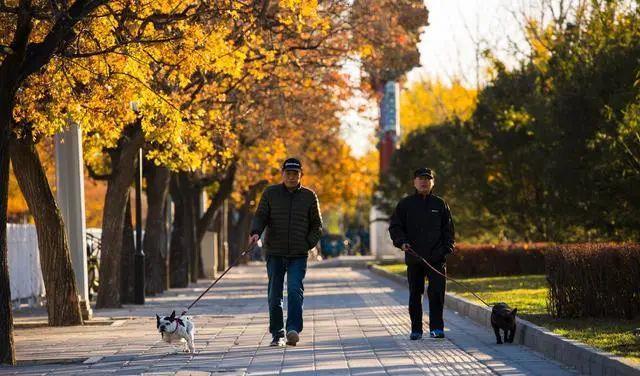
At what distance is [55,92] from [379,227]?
5241 cm

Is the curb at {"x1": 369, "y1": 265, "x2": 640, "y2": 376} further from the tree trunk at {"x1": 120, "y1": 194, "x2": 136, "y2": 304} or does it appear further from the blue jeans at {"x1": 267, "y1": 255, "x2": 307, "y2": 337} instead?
the tree trunk at {"x1": 120, "y1": 194, "x2": 136, "y2": 304}

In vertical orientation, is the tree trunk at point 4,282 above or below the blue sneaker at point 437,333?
above

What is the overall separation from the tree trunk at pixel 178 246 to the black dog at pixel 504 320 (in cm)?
2297

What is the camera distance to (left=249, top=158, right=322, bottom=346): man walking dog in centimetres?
1568

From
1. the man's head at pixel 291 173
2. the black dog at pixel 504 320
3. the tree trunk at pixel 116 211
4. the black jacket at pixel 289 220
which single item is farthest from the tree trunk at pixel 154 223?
the black dog at pixel 504 320

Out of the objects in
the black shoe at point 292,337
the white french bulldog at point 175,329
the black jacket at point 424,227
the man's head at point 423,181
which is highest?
the man's head at point 423,181

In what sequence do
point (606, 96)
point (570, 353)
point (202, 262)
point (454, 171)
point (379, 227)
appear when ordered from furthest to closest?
1. point (379, 227)
2. point (202, 262)
3. point (454, 171)
4. point (606, 96)
5. point (570, 353)

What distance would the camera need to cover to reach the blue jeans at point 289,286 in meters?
15.7

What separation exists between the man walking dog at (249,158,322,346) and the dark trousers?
161 centimetres

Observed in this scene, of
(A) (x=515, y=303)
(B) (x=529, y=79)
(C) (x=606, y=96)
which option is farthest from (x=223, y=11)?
(B) (x=529, y=79)

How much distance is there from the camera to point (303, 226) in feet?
51.6

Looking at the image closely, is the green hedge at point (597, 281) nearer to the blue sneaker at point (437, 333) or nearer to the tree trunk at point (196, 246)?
the blue sneaker at point (437, 333)

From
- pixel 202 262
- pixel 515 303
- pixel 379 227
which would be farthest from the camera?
pixel 379 227

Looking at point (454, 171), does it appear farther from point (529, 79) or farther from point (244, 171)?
point (244, 171)
